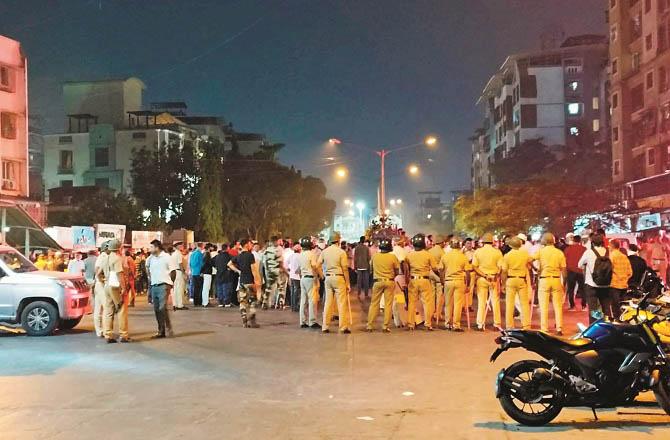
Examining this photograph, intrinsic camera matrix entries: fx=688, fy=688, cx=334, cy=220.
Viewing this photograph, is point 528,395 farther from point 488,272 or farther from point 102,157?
point 102,157

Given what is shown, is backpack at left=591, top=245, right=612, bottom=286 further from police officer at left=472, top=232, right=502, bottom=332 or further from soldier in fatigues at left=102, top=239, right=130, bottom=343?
soldier in fatigues at left=102, top=239, right=130, bottom=343

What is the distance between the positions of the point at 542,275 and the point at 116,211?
39497 mm

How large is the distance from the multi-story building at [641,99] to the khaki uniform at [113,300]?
105 feet

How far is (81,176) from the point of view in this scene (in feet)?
209

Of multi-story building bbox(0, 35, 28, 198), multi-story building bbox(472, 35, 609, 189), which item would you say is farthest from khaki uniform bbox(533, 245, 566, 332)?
multi-story building bbox(472, 35, 609, 189)

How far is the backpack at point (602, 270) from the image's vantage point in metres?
12.1

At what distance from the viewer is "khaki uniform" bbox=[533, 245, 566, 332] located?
12.9m

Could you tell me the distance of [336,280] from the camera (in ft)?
44.8

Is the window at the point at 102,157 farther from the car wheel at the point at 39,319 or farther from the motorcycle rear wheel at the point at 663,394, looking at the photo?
the motorcycle rear wheel at the point at 663,394

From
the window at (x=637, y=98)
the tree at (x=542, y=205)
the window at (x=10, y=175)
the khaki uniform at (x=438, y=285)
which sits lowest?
the khaki uniform at (x=438, y=285)

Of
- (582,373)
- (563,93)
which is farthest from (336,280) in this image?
(563,93)

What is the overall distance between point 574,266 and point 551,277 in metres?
5.09

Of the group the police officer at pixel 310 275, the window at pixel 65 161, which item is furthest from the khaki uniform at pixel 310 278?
the window at pixel 65 161

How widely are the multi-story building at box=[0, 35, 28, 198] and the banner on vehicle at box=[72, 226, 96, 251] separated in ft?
47.6
